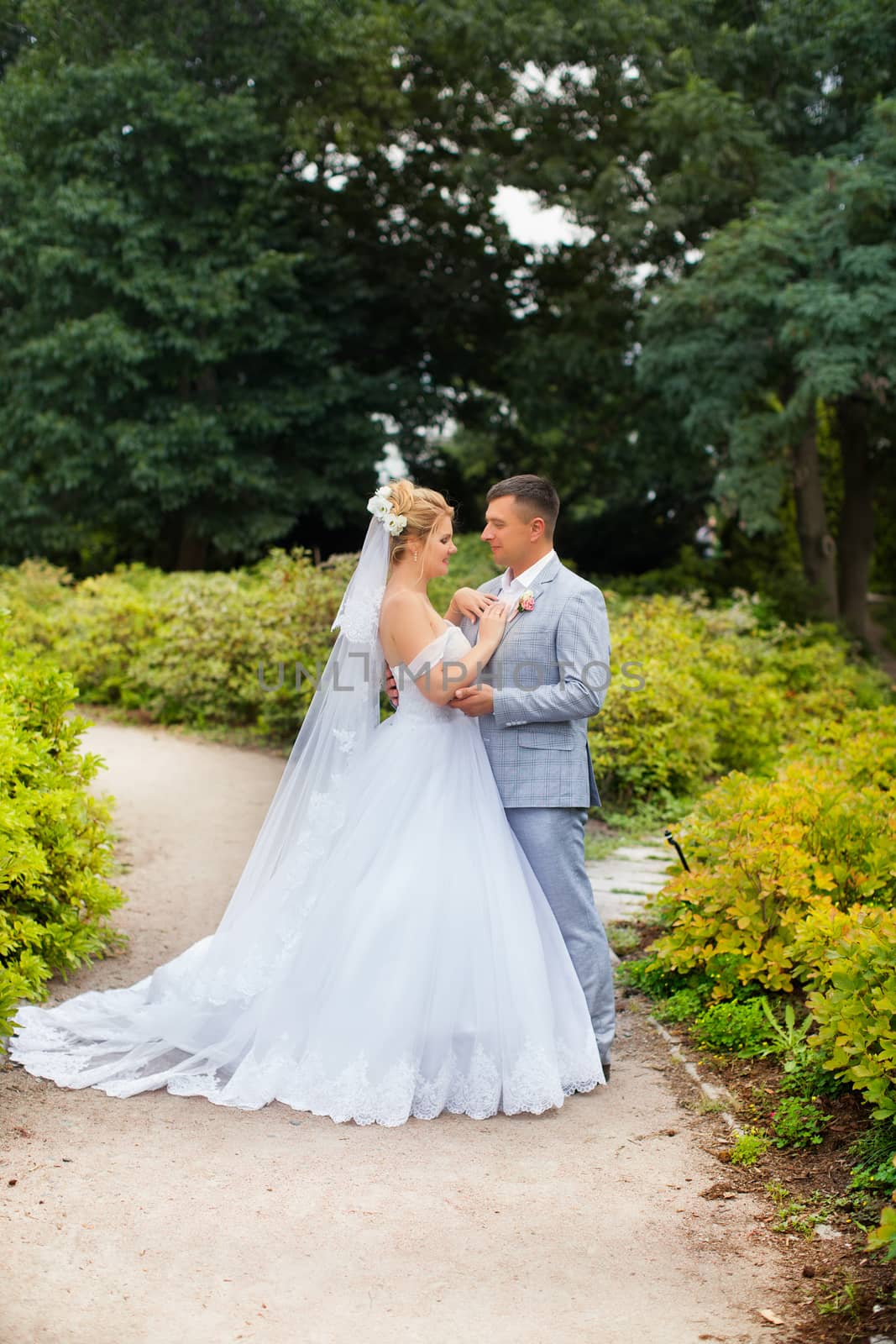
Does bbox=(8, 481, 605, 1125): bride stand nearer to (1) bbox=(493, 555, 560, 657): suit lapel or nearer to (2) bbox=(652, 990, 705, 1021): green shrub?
(1) bbox=(493, 555, 560, 657): suit lapel

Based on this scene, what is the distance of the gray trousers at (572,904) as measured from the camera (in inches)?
168

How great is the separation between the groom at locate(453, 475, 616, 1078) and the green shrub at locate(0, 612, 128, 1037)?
5.81ft

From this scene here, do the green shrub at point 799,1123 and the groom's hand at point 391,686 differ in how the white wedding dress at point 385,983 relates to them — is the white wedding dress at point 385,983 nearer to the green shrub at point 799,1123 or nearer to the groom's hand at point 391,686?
the groom's hand at point 391,686

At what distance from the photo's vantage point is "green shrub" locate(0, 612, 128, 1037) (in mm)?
4426

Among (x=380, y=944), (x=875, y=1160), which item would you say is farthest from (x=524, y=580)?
(x=875, y=1160)

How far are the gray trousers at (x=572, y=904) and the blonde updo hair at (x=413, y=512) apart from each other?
1.05m

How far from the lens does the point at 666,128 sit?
1547cm

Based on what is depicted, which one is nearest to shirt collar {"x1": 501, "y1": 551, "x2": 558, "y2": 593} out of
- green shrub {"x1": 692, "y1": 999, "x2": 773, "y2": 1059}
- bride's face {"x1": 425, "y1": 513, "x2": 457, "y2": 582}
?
bride's face {"x1": 425, "y1": 513, "x2": 457, "y2": 582}

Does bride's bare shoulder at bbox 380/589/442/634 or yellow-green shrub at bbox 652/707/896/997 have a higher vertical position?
bride's bare shoulder at bbox 380/589/442/634

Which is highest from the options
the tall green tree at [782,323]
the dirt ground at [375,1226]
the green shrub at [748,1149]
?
the tall green tree at [782,323]

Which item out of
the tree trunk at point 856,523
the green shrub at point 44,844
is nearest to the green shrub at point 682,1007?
the green shrub at point 44,844

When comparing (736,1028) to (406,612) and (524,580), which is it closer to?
(524,580)

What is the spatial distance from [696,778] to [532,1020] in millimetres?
4963

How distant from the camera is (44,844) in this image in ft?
16.9
